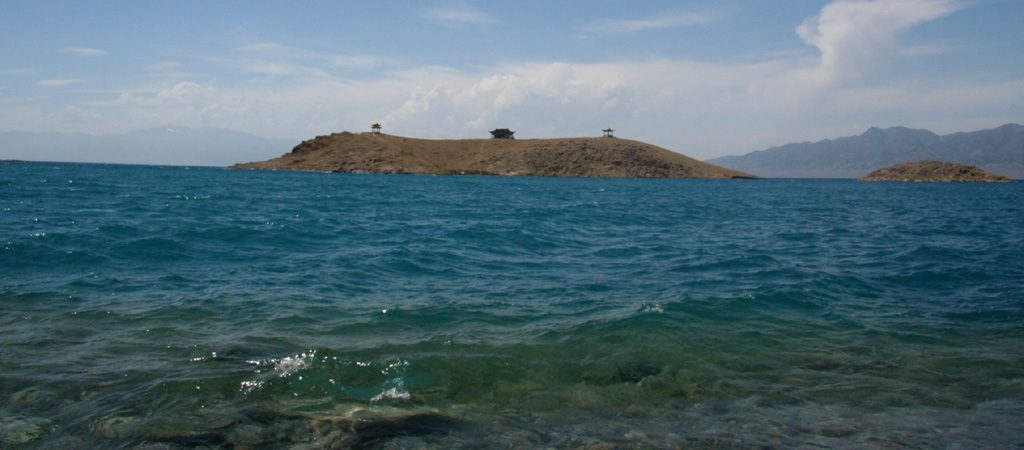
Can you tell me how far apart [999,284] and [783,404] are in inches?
422

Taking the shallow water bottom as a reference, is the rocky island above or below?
above

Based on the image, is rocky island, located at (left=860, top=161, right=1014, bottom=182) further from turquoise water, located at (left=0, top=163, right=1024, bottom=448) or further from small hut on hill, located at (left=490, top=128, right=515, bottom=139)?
turquoise water, located at (left=0, top=163, right=1024, bottom=448)

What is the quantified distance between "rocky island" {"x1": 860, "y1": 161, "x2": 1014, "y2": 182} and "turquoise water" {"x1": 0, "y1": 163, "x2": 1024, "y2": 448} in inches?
5059

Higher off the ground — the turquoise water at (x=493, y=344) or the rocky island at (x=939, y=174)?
the rocky island at (x=939, y=174)

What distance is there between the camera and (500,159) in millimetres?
133625

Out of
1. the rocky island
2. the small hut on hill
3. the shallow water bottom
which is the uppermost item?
the small hut on hill

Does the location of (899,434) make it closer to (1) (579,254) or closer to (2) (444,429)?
(2) (444,429)

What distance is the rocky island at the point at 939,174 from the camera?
4653 inches

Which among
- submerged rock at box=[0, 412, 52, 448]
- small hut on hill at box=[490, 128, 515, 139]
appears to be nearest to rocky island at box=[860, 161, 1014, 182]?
small hut on hill at box=[490, 128, 515, 139]

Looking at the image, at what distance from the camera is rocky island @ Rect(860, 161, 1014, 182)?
118 meters

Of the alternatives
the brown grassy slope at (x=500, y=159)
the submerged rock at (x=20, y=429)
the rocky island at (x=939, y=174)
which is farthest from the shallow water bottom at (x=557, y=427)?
the rocky island at (x=939, y=174)

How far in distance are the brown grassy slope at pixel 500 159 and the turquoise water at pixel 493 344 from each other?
355ft

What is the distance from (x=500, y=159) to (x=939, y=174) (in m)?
96.4

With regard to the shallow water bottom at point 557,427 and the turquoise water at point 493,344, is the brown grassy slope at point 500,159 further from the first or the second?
the shallow water bottom at point 557,427
